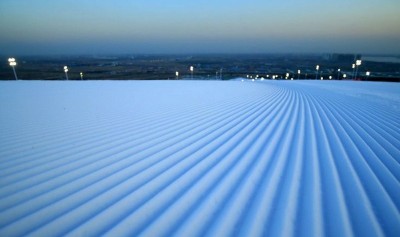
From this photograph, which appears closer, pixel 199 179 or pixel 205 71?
pixel 199 179

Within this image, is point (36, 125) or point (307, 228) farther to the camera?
point (36, 125)

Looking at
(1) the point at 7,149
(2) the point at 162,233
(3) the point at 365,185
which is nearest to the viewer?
(2) the point at 162,233

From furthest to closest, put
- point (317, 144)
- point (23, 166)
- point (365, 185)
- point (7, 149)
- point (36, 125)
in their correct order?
point (36, 125) < point (317, 144) < point (7, 149) < point (23, 166) < point (365, 185)

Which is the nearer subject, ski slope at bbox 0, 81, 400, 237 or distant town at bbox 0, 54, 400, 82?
ski slope at bbox 0, 81, 400, 237

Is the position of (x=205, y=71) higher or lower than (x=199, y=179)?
higher

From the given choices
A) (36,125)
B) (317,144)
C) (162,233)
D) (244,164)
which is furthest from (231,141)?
(36,125)

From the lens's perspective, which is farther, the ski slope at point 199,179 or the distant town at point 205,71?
the distant town at point 205,71

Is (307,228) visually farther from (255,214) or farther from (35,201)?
(35,201)
